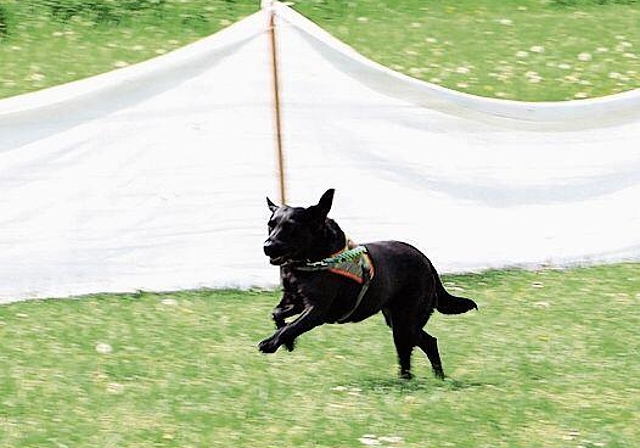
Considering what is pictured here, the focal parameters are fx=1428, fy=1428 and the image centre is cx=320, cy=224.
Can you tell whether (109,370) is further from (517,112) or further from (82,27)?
(82,27)

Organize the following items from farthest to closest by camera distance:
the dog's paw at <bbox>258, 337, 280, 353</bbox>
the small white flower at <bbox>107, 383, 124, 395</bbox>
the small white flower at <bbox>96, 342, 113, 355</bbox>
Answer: the small white flower at <bbox>96, 342, 113, 355</bbox> → the small white flower at <bbox>107, 383, 124, 395</bbox> → the dog's paw at <bbox>258, 337, 280, 353</bbox>

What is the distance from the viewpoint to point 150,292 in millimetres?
8844

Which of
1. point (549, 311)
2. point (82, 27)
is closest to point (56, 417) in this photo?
point (549, 311)

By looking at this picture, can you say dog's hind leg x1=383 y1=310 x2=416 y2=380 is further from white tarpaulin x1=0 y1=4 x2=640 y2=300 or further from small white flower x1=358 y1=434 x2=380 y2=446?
white tarpaulin x1=0 y1=4 x2=640 y2=300

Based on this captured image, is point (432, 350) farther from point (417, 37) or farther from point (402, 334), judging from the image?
point (417, 37)

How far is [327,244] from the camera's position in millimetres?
6273

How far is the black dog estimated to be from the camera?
614 cm

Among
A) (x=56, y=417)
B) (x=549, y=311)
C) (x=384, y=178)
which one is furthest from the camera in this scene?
(x=384, y=178)

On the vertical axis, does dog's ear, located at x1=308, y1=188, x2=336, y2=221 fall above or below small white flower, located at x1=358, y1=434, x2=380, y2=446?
above

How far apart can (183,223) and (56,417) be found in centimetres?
294

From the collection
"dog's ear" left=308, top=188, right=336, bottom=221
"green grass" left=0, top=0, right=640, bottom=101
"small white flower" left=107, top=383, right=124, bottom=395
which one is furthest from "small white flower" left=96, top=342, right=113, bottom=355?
"green grass" left=0, top=0, right=640, bottom=101

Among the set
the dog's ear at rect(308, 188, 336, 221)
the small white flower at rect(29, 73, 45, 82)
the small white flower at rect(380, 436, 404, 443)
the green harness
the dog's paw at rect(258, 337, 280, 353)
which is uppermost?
the dog's ear at rect(308, 188, 336, 221)

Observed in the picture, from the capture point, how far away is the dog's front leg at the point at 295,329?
6.07 meters

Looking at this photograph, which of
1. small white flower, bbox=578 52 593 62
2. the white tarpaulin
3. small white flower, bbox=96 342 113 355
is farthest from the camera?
small white flower, bbox=578 52 593 62
